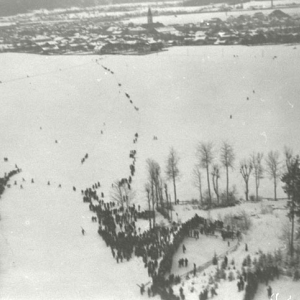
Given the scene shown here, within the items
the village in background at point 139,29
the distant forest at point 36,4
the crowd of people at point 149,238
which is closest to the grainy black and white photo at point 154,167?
the crowd of people at point 149,238

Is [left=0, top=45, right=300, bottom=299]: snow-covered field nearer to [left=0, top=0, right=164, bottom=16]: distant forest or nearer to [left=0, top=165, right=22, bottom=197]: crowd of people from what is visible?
[left=0, top=165, right=22, bottom=197]: crowd of people

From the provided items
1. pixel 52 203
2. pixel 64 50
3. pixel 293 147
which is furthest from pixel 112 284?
pixel 64 50

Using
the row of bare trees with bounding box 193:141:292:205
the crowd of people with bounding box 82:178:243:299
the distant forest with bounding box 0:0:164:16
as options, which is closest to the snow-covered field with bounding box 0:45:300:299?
the crowd of people with bounding box 82:178:243:299

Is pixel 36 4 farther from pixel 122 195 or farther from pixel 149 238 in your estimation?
pixel 149 238

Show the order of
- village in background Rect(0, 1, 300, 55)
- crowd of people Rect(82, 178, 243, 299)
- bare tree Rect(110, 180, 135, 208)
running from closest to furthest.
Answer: crowd of people Rect(82, 178, 243, 299) → bare tree Rect(110, 180, 135, 208) → village in background Rect(0, 1, 300, 55)

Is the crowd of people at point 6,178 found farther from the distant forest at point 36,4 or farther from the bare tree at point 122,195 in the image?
the distant forest at point 36,4


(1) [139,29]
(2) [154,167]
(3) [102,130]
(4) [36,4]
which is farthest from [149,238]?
(4) [36,4]
